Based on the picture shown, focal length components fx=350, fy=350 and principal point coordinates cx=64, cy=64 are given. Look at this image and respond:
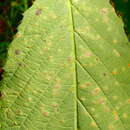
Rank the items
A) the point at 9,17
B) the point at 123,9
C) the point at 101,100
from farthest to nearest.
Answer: the point at 9,17
the point at 123,9
the point at 101,100

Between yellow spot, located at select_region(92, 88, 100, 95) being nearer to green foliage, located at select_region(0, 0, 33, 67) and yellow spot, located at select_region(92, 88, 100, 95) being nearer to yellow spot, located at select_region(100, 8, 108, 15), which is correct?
yellow spot, located at select_region(100, 8, 108, 15)

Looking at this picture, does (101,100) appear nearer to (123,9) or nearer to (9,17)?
(123,9)

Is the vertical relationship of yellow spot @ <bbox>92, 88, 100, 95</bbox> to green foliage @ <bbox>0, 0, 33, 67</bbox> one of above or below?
above

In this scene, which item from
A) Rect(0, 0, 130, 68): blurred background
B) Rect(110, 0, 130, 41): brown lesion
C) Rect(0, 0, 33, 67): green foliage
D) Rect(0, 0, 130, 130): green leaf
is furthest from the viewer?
Rect(0, 0, 33, 67): green foliage

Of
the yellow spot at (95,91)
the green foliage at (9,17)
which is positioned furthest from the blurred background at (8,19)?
the yellow spot at (95,91)

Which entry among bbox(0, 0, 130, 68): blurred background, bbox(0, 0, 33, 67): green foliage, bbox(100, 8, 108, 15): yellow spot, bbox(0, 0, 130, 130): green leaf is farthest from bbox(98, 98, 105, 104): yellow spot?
bbox(0, 0, 33, 67): green foliage

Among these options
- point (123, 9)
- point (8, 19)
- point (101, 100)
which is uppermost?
point (123, 9)

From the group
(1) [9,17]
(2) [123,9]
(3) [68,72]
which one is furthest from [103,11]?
(1) [9,17]

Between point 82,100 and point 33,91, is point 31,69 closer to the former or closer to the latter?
point 33,91

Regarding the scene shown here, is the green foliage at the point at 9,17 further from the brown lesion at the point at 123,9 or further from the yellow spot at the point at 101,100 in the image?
the yellow spot at the point at 101,100
